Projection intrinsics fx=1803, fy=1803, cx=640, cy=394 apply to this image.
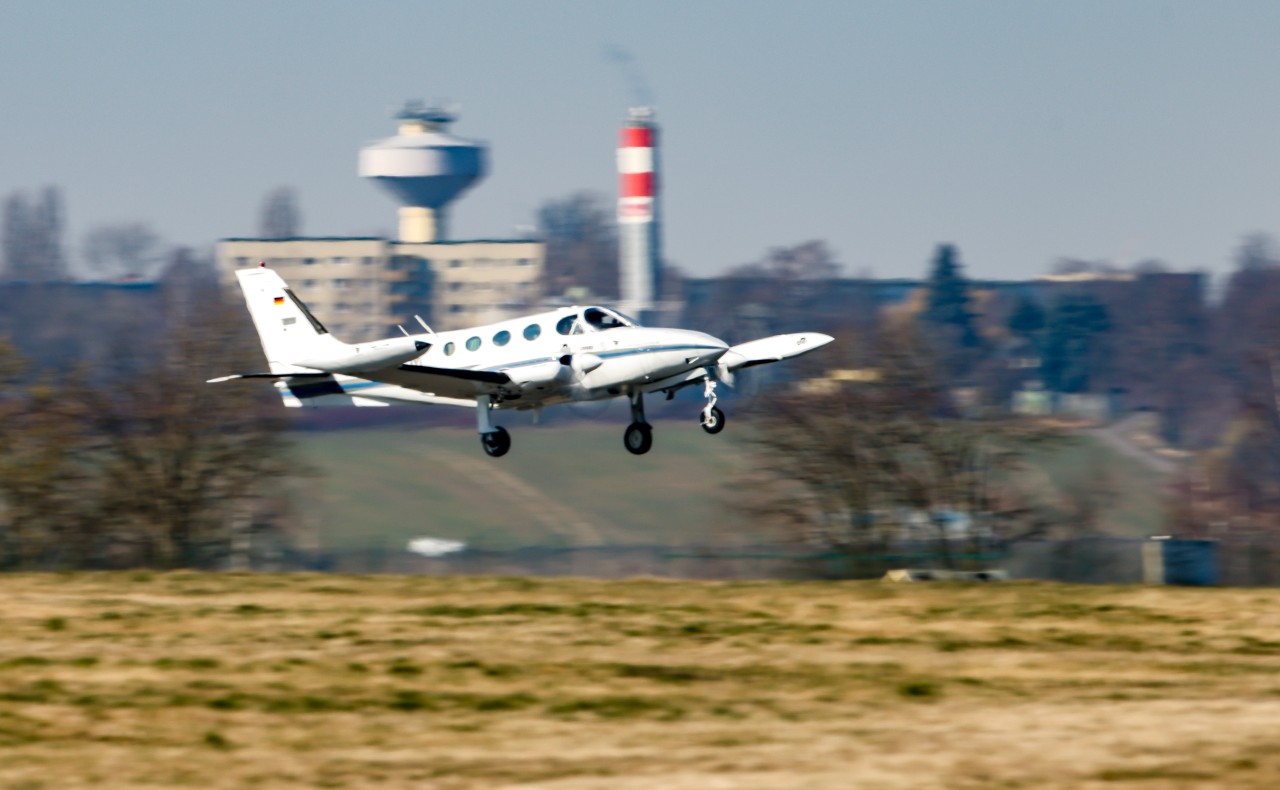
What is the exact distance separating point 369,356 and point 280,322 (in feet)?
27.4

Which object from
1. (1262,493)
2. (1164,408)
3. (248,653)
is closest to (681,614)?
(248,653)

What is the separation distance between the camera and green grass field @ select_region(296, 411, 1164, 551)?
87562mm

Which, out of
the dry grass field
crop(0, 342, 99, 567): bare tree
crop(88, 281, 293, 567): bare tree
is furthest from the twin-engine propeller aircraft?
crop(88, 281, 293, 567): bare tree

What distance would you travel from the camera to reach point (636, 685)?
2327 cm

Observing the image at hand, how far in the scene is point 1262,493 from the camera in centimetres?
8756

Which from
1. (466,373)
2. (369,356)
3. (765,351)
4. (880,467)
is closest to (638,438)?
(765,351)

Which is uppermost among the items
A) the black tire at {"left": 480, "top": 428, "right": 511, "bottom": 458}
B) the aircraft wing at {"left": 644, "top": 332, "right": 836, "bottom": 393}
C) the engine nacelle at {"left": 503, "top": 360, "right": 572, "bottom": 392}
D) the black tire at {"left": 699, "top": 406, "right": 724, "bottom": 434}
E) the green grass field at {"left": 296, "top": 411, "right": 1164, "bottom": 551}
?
the aircraft wing at {"left": 644, "top": 332, "right": 836, "bottom": 393}

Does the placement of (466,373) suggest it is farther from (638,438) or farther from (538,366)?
(638,438)

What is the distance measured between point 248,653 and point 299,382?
14.5m

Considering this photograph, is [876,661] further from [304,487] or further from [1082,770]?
[304,487]

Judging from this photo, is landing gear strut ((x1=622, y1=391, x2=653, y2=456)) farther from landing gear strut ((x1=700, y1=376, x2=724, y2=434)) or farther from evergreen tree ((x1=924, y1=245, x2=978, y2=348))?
evergreen tree ((x1=924, y1=245, x2=978, y2=348))

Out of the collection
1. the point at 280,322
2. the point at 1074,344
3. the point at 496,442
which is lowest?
the point at 496,442

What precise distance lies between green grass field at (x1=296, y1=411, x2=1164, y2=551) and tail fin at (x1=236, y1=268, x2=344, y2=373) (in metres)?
42.5

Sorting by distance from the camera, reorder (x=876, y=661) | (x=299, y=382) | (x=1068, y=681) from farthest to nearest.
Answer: (x=299, y=382), (x=876, y=661), (x=1068, y=681)
